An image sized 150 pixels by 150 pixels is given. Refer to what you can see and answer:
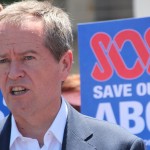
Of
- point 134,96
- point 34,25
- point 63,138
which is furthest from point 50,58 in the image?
point 134,96

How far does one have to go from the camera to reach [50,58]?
102 inches

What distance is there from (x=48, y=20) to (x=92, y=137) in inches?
19.9

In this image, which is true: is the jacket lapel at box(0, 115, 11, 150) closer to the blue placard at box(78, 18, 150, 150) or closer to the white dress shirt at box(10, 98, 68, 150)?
the white dress shirt at box(10, 98, 68, 150)

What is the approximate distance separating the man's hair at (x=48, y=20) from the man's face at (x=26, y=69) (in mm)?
25

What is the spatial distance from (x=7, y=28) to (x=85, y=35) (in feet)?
3.66

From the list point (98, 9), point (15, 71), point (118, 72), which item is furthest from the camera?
point (98, 9)

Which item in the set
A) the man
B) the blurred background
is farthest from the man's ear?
the blurred background

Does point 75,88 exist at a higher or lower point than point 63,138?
lower

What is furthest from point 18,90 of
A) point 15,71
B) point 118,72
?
point 118,72

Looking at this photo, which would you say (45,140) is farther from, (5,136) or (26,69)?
(26,69)

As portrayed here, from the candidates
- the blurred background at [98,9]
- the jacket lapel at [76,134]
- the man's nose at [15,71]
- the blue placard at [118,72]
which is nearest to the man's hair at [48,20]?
the man's nose at [15,71]

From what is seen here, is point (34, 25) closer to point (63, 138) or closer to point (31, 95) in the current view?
point (31, 95)

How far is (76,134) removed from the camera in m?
2.65

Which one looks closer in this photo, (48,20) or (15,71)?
(15,71)
